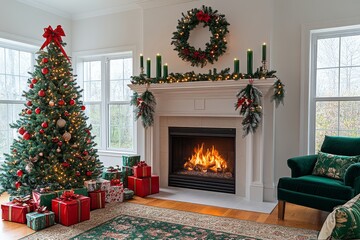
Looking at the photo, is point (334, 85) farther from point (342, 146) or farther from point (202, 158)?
point (202, 158)

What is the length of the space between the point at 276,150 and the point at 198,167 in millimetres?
1272

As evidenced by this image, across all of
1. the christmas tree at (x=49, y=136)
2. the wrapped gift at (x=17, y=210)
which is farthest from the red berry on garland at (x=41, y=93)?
the wrapped gift at (x=17, y=210)

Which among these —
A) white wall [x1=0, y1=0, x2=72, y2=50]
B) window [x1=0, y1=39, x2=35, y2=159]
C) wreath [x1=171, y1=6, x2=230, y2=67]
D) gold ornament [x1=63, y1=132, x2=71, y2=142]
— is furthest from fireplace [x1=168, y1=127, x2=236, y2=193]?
white wall [x1=0, y1=0, x2=72, y2=50]

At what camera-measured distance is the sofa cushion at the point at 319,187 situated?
297 centimetres

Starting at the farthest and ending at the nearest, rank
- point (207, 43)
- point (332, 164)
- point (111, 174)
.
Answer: point (207, 43) → point (111, 174) → point (332, 164)

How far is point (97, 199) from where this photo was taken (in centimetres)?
374

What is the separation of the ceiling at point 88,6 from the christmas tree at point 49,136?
139 cm

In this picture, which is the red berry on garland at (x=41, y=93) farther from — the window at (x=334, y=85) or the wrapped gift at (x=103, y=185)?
the window at (x=334, y=85)

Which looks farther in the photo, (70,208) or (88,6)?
(88,6)

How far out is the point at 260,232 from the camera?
300cm

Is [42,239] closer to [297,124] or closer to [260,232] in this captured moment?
[260,232]

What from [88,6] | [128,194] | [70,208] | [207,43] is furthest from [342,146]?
[88,6]

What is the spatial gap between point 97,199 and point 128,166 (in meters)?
0.96

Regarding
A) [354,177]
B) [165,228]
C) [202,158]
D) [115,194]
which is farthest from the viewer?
[202,158]
